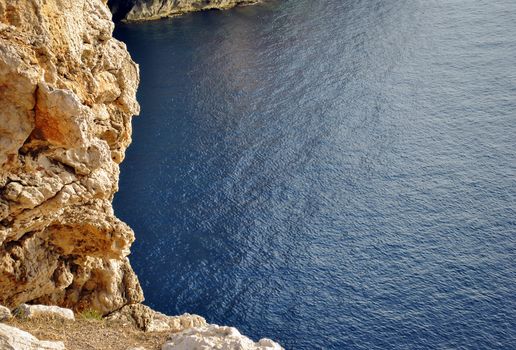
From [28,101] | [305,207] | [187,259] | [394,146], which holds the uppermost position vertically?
[28,101]

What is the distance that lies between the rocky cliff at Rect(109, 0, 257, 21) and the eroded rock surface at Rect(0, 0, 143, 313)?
111081mm

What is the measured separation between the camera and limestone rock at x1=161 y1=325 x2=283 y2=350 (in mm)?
25031

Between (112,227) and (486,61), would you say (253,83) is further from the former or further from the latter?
(112,227)

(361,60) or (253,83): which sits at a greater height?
(361,60)

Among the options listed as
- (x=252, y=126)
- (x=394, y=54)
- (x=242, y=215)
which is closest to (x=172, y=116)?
(x=252, y=126)

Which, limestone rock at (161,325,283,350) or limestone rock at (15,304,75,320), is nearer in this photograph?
limestone rock at (161,325,283,350)

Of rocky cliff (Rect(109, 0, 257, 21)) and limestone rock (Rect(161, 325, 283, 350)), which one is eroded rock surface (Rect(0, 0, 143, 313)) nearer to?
limestone rock (Rect(161, 325, 283, 350))

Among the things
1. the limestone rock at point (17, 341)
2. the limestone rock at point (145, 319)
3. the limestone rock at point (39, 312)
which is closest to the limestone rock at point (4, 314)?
the limestone rock at point (39, 312)

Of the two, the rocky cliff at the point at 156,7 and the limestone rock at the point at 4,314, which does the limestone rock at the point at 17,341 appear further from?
the rocky cliff at the point at 156,7

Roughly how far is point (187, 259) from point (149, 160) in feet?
75.7

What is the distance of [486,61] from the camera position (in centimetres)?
11162

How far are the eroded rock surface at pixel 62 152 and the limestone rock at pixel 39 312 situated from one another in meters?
2.71

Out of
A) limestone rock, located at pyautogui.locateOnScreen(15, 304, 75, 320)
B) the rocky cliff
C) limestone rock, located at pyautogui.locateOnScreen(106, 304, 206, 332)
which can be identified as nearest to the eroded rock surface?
limestone rock, located at pyautogui.locateOnScreen(106, 304, 206, 332)

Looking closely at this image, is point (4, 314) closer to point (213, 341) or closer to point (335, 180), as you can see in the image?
point (213, 341)
